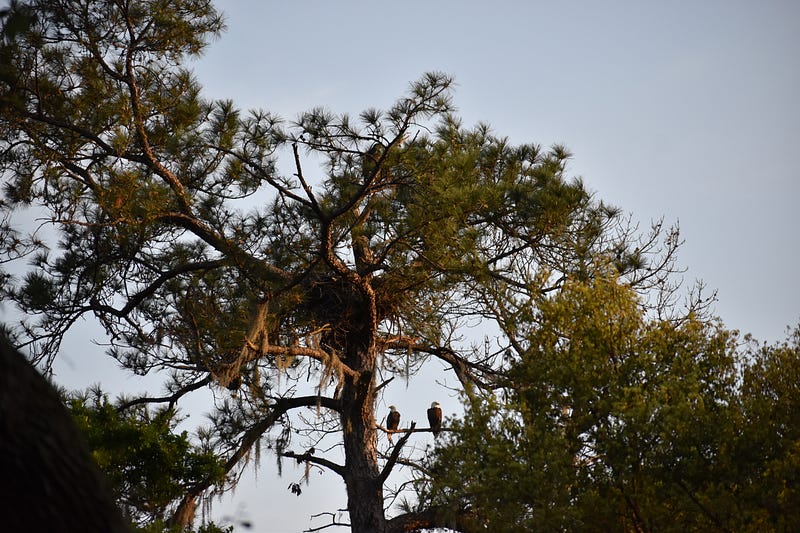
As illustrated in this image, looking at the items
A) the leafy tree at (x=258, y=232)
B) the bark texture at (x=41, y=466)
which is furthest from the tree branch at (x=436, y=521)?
the bark texture at (x=41, y=466)

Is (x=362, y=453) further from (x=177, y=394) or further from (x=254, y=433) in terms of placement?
(x=177, y=394)

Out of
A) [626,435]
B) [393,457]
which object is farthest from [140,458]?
[626,435]

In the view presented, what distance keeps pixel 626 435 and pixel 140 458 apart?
5.24 meters

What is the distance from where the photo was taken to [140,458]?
9.65 metres

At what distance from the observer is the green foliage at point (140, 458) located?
938 cm

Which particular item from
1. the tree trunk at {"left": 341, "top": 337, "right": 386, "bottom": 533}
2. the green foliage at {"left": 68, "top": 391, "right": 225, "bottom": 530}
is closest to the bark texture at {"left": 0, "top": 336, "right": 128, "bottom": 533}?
the green foliage at {"left": 68, "top": 391, "right": 225, "bottom": 530}

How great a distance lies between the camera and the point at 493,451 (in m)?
7.78

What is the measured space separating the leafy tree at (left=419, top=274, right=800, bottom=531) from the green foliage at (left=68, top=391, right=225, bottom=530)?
117 inches

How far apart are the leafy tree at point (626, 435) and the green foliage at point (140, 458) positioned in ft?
9.74

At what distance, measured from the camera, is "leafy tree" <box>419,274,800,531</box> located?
737 cm

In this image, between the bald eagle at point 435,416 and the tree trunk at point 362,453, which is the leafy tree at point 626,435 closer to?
the tree trunk at point 362,453

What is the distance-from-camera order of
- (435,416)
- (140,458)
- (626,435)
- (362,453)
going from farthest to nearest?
(435,416), (362,453), (140,458), (626,435)

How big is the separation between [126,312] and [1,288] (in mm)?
1472

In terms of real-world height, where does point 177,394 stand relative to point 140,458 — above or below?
above
